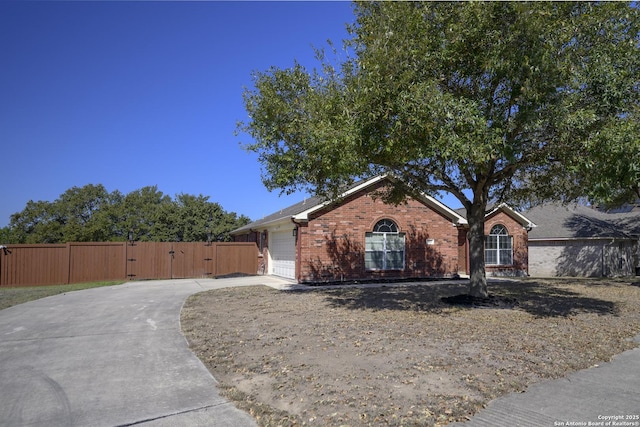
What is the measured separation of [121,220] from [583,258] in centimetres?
4376

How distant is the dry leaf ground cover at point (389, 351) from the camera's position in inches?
186

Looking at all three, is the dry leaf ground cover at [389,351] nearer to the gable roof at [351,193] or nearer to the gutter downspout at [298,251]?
the gutter downspout at [298,251]

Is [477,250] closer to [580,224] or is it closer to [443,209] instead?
[443,209]

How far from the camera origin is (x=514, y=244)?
78.6ft

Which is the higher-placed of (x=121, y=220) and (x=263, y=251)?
(x=121, y=220)

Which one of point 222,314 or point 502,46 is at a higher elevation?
point 502,46

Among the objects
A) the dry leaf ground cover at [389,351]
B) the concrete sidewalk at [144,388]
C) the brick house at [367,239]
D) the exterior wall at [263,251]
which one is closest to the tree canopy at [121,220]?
the exterior wall at [263,251]

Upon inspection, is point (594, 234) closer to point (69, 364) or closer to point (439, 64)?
point (439, 64)

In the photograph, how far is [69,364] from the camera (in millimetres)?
6480

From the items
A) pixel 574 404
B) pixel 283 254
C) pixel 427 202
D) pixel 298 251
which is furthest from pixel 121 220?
pixel 574 404

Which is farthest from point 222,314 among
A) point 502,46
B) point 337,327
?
point 502,46

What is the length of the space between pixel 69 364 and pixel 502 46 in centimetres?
932

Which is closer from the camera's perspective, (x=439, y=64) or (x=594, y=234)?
(x=439, y=64)

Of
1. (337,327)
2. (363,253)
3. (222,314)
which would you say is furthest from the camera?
(363,253)
